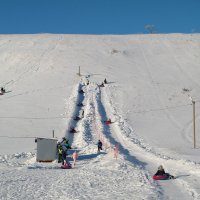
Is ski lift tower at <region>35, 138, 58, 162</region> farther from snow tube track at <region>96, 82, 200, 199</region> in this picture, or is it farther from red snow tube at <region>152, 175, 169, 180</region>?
red snow tube at <region>152, 175, 169, 180</region>

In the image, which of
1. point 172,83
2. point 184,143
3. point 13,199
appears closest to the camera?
point 13,199

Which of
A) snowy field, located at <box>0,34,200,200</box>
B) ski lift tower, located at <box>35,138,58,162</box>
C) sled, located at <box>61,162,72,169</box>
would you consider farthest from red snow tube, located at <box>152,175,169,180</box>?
→ ski lift tower, located at <box>35,138,58,162</box>

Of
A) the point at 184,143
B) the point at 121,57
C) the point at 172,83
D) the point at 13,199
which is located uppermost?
the point at 121,57

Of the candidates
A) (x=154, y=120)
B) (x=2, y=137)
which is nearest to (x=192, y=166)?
(x=2, y=137)

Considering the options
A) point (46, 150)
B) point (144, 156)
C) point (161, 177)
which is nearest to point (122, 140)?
point (144, 156)

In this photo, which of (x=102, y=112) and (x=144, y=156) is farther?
(x=102, y=112)

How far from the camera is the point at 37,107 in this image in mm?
44438

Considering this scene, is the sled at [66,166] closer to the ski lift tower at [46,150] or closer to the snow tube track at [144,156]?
the ski lift tower at [46,150]

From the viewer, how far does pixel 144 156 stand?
25.7 metres

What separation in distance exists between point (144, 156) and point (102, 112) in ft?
61.5

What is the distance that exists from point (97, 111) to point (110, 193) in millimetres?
28328

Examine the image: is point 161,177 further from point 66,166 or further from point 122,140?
point 122,140

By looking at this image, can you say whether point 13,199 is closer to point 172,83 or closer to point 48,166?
point 48,166

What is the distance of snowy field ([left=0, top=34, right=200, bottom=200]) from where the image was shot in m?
17.0
